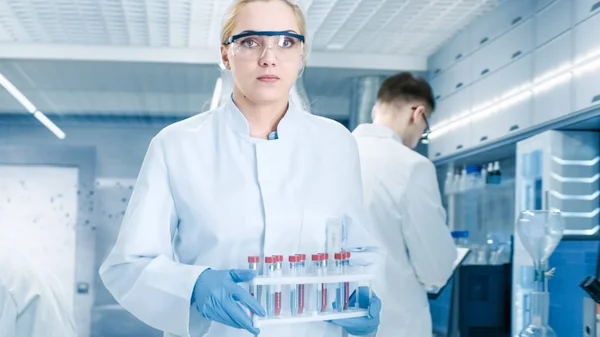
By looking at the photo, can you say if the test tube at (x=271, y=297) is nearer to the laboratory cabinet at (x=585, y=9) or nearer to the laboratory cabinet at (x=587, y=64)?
the laboratory cabinet at (x=587, y=64)

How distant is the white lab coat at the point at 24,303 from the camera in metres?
1.74

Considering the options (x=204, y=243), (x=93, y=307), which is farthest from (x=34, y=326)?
(x=93, y=307)

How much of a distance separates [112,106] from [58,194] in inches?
32.5

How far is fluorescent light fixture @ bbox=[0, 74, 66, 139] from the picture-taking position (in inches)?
236

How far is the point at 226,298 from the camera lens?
118 centimetres

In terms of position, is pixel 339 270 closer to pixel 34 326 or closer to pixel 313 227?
pixel 313 227

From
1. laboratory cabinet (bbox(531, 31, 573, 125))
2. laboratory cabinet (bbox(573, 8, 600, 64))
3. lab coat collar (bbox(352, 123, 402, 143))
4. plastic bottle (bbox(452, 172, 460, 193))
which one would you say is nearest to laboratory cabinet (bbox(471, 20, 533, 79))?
laboratory cabinet (bbox(531, 31, 573, 125))

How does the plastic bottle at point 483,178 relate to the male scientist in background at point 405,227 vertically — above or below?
above

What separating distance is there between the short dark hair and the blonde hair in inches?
42.3

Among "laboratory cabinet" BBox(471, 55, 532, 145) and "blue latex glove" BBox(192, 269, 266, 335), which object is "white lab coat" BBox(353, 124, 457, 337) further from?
"laboratory cabinet" BBox(471, 55, 532, 145)

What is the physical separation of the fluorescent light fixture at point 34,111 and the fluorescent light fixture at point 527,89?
3106mm

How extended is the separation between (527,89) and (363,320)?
2.57 m

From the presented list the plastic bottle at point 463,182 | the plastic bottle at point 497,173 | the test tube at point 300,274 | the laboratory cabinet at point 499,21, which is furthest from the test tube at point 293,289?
the plastic bottle at point 463,182

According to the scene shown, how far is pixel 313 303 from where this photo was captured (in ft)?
4.25
